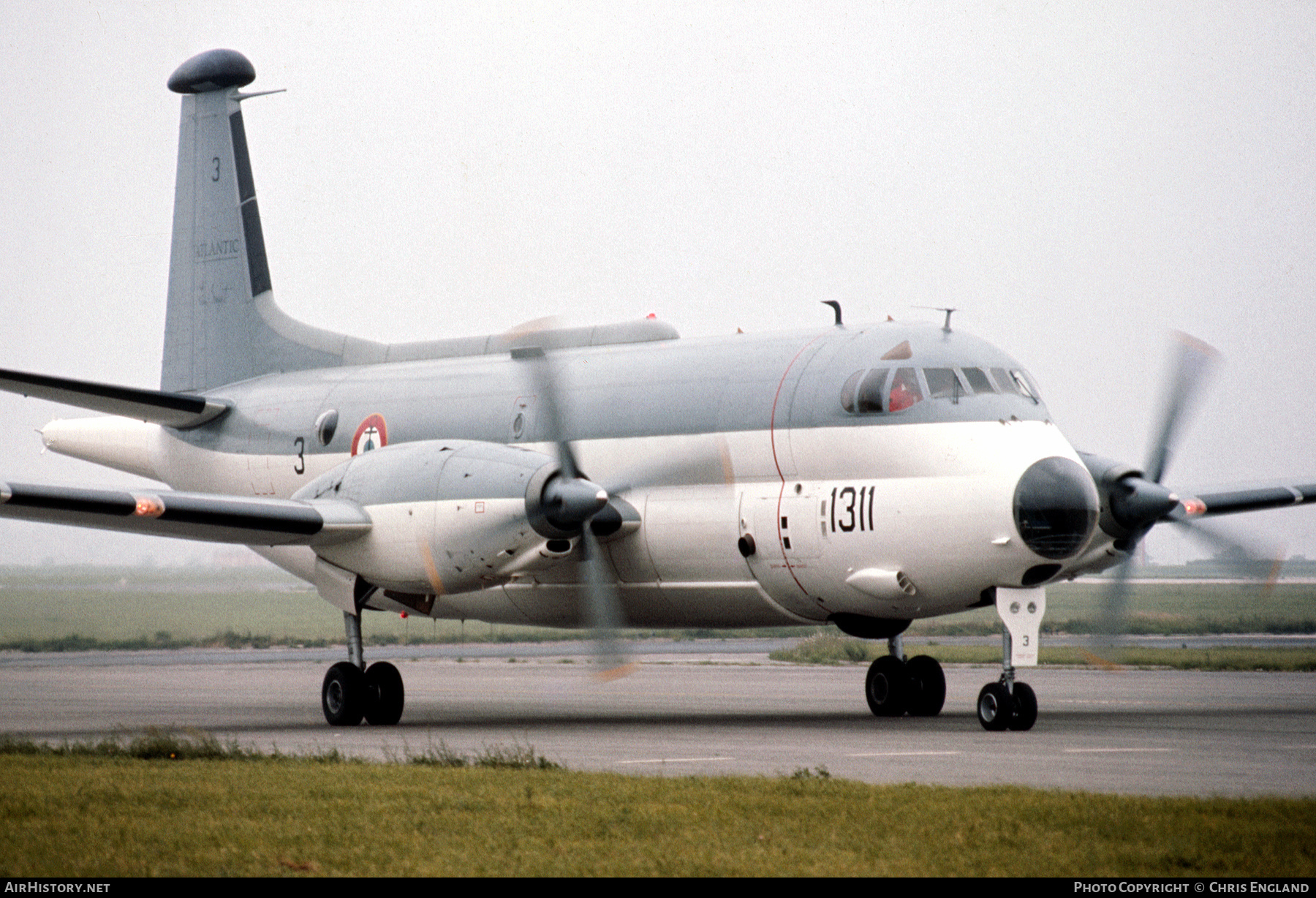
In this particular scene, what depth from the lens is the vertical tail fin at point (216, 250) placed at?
24.3m

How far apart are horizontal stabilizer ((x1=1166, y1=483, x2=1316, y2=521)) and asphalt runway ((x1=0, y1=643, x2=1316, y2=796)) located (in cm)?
229

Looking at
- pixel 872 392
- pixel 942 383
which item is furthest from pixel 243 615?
pixel 942 383

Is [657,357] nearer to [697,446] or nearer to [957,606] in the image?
[697,446]

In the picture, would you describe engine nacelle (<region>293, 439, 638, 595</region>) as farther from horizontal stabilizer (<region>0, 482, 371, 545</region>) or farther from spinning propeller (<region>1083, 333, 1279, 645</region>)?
spinning propeller (<region>1083, 333, 1279, 645</region>)

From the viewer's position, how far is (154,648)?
3850 cm

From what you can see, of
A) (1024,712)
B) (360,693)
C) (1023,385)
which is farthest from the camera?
(360,693)

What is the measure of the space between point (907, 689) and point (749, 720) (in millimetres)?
1850

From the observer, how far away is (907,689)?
58.6ft

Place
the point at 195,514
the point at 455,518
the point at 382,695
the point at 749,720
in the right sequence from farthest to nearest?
1. the point at 382,695
2. the point at 749,720
3. the point at 195,514
4. the point at 455,518

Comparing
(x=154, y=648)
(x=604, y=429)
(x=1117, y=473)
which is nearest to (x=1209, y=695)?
(x=1117, y=473)

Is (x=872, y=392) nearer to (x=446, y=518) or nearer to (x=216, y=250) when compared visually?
(x=446, y=518)

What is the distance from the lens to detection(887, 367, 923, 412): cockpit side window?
16047 mm

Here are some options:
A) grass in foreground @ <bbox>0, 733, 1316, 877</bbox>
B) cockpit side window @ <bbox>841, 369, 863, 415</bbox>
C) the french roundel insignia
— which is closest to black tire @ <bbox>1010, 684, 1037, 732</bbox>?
cockpit side window @ <bbox>841, 369, 863, 415</bbox>

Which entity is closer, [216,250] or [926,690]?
[926,690]
